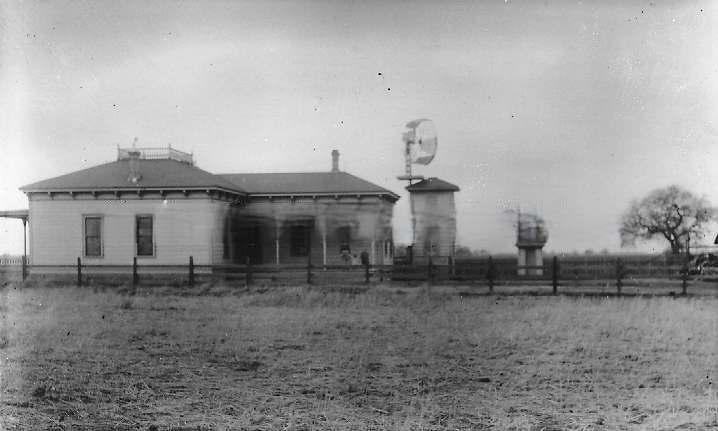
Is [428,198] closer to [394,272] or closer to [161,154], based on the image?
[394,272]

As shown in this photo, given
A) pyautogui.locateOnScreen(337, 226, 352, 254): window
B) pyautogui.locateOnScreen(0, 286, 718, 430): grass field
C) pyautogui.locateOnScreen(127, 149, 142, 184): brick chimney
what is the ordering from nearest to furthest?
1. pyautogui.locateOnScreen(0, 286, 718, 430): grass field
2. pyautogui.locateOnScreen(127, 149, 142, 184): brick chimney
3. pyautogui.locateOnScreen(337, 226, 352, 254): window

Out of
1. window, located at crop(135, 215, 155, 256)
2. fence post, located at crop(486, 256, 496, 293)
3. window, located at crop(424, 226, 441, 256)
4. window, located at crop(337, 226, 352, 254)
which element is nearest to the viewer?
window, located at crop(424, 226, 441, 256)

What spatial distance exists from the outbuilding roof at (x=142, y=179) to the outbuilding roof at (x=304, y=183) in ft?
2.36

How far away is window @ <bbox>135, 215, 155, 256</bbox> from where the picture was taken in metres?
22.3

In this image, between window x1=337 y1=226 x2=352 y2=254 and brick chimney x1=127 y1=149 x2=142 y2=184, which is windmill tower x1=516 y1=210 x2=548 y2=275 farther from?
brick chimney x1=127 y1=149 x2=142 y2=184

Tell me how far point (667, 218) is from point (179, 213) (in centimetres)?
1561

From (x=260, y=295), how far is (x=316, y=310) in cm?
355

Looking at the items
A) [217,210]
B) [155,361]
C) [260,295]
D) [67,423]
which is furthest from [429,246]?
[67,423]

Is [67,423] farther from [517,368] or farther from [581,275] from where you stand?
[581,275]

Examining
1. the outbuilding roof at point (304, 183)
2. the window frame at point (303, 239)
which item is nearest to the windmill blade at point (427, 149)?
the outbuilding roof at point (304, 183)

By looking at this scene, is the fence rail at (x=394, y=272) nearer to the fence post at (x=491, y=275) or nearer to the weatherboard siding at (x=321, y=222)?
the fence post at (x=491, y=275)

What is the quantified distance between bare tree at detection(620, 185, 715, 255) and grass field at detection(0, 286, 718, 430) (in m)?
1.88

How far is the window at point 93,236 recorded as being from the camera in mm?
22469

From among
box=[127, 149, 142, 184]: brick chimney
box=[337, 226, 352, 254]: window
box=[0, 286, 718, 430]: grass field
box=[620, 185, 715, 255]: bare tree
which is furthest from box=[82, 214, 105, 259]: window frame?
box=[620, 185, 715, 255]: bare tree
